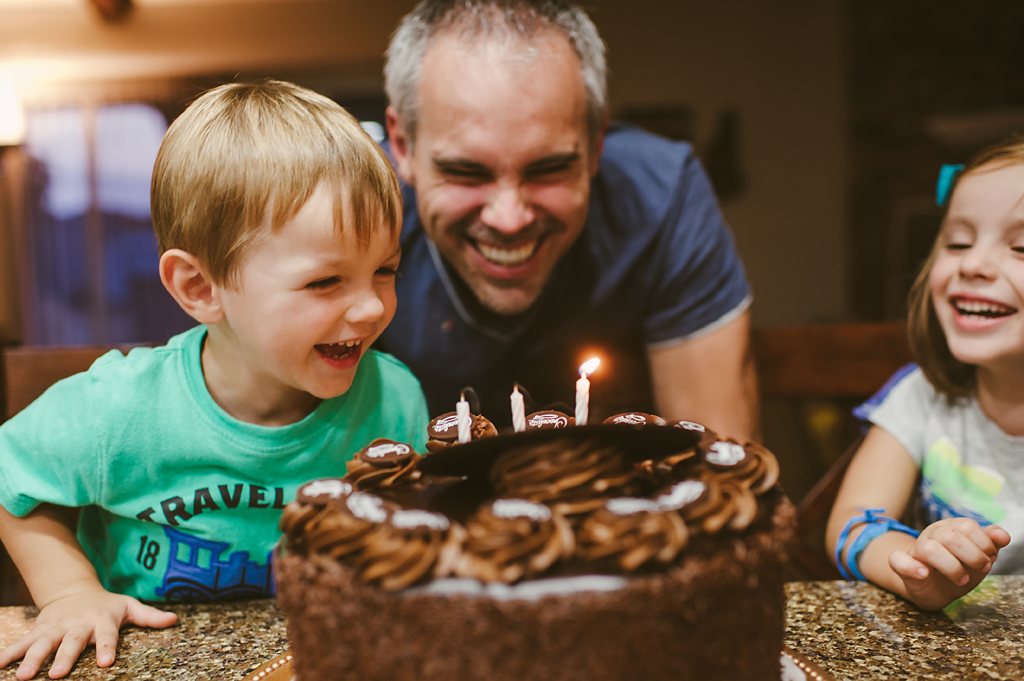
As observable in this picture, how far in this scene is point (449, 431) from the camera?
2.90ft

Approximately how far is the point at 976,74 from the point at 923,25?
0.45m

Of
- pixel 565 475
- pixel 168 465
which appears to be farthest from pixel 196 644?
pixel 565 475

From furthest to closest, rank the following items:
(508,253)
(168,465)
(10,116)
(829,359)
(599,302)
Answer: (10,116)
(829,359)
(599,302)
(508,253)
(168,465)

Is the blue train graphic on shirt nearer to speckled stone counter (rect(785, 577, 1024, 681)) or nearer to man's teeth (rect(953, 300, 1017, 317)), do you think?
speckled stone counter (rect(785, 577, 1024, 681))

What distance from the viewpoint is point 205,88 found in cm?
104

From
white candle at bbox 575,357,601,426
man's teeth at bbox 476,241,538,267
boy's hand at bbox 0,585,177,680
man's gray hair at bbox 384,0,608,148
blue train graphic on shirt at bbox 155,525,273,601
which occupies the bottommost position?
blue train graphic on shirt at bbox 155,525,273,601

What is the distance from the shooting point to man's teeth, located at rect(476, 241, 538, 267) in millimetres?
1385

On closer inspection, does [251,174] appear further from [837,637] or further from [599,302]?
[837,637]

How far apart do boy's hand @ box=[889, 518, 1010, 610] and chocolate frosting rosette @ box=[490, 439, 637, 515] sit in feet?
1.71

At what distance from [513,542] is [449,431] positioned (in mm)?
302

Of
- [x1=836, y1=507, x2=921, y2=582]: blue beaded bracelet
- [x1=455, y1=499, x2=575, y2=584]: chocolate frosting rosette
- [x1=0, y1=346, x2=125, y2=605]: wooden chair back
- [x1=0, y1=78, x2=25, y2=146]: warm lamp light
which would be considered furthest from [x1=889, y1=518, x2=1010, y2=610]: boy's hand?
[x1=0, y1=78, x2=25, y2=146]: warm lamp light

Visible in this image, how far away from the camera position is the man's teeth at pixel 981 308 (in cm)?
111

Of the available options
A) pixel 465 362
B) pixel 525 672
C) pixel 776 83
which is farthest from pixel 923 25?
pixel 525 672

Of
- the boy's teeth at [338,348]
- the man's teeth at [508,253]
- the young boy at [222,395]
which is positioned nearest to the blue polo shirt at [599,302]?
the man's teeth at [508,253]
